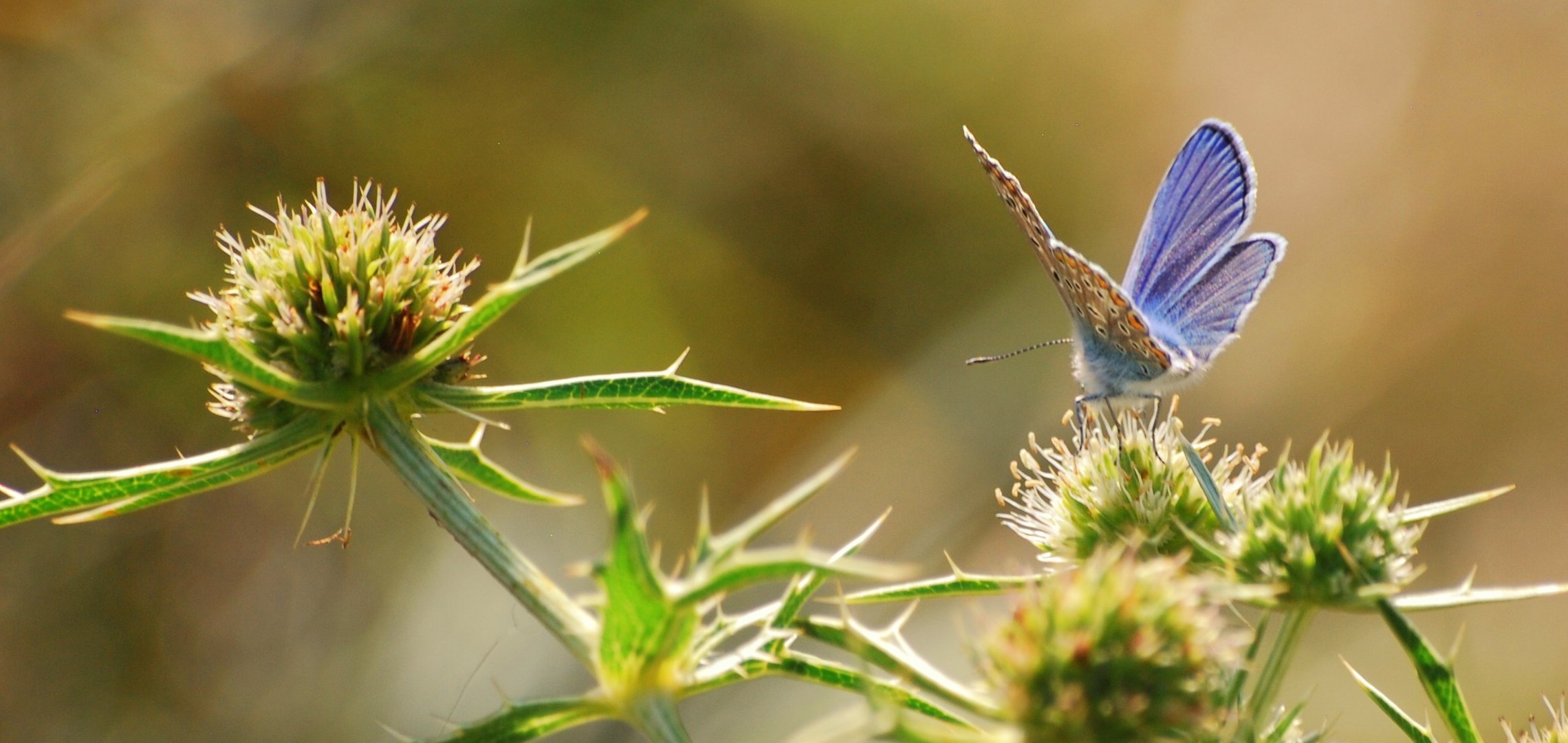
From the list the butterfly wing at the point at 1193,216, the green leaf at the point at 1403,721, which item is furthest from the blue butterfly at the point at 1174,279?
the green leaf at the point at 1403,721

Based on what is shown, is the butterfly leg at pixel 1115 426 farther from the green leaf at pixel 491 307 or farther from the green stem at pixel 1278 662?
the green leaf at pixel 491 307

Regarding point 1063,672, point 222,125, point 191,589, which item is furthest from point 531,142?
point 1063,672

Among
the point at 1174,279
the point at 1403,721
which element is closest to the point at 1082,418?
the point at 1174,279

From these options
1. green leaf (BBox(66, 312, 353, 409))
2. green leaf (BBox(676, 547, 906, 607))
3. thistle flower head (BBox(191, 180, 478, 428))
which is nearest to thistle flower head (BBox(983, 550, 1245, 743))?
green leaf (BBox(676, 547, 906, 607))

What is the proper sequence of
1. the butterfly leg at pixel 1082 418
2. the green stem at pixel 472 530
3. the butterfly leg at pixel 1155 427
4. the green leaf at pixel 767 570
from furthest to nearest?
1. the butterfly leg at pixel 1082 418
2. the butterfly leg at pixel 1155 427
3. the green stem at pixel 472 530
4. the green leaf at pixel 767 570

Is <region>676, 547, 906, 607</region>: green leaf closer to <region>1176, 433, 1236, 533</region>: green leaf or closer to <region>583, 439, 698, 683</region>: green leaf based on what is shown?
<region>583, 439, 698, 683</region>: green leaf

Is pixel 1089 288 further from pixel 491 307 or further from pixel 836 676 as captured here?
pixel 491 307

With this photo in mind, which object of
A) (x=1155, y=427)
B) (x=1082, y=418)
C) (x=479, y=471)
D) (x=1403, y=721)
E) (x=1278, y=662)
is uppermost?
(x=479, y=471)
